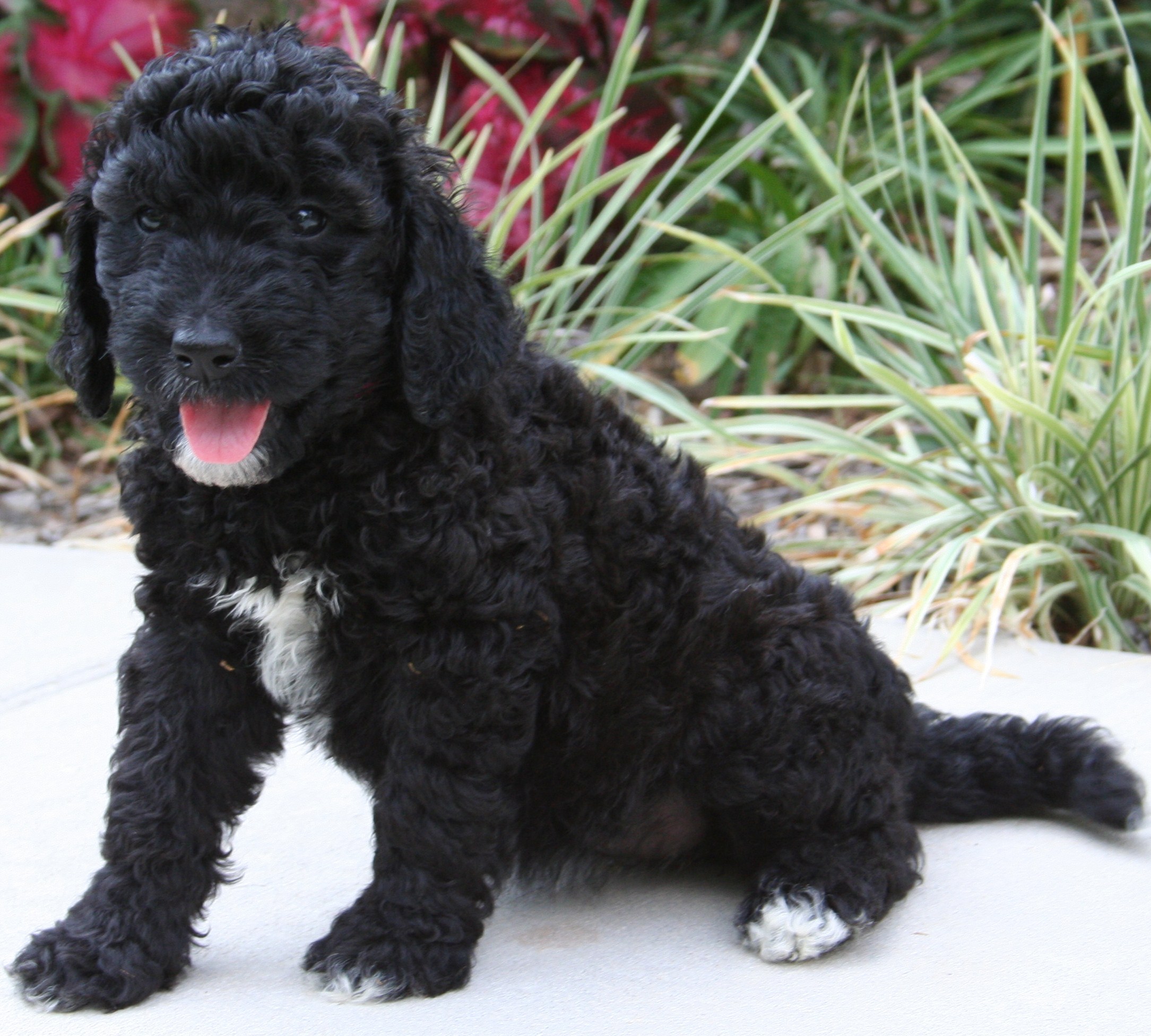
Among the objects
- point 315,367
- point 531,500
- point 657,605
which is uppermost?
point 315,367

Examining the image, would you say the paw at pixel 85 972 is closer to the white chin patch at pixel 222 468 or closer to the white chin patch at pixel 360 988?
the white chin patch at pixel 360 988

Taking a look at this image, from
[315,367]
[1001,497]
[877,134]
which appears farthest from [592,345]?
[315,367]

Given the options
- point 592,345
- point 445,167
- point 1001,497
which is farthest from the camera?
point 592,345

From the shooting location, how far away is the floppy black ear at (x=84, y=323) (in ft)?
7.65

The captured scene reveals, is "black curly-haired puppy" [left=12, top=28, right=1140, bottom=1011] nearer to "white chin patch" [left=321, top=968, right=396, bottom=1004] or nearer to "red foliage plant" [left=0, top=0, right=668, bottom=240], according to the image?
"white chin patch" [left=321, top=968, right=396, bottom=1004]

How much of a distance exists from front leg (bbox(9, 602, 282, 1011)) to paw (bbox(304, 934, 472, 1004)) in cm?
26

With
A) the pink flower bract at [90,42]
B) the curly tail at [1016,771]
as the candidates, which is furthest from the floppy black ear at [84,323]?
the pink flower bract at [90,42]

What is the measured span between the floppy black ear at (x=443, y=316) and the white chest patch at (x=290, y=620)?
1.04 ft

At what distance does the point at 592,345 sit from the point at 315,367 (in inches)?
118

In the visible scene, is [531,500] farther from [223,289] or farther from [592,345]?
[592,345]

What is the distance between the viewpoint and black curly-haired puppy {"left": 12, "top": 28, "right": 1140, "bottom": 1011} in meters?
2.10

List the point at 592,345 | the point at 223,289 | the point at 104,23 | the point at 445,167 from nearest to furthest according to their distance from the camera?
the point at 223,289 < the point at 445,167 < the point at 592,345 < the point at 104,23

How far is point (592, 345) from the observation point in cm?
504

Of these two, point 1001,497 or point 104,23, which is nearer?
point 1001,497
